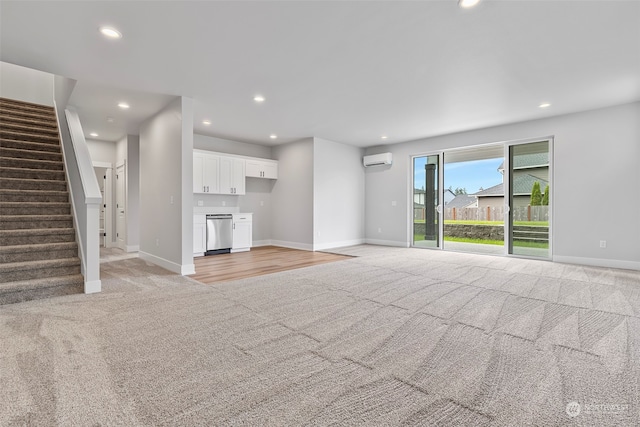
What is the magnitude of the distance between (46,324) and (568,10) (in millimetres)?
5118

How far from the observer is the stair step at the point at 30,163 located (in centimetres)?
436

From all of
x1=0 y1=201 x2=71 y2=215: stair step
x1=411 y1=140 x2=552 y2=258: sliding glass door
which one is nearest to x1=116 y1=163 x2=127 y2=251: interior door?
x1=0 y1=201 x2=71 y2=215: stair step

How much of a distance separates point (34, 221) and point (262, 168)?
14.4ft

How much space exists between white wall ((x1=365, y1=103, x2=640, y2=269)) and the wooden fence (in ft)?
1.04

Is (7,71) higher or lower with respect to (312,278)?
higher

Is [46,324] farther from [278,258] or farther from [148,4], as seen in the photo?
[278,258]

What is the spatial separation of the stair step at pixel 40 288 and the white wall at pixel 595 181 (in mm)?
7366

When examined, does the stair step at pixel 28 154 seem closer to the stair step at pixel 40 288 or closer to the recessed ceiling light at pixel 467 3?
the stair step at pixel 40 288

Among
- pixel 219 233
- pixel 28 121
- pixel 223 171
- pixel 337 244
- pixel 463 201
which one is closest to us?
pixel 28 121

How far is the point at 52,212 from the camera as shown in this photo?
418cm

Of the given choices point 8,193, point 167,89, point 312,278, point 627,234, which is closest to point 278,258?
point 312,278

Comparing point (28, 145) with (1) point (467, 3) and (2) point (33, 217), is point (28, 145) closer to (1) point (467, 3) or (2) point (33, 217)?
(2) point (33, 217)

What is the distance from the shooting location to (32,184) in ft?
14.1

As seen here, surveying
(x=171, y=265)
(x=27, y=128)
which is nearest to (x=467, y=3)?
(x=171, y=265)
